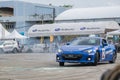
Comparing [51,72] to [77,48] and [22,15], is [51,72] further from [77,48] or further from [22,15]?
[22,15]

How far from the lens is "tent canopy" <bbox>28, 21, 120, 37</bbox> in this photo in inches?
1757

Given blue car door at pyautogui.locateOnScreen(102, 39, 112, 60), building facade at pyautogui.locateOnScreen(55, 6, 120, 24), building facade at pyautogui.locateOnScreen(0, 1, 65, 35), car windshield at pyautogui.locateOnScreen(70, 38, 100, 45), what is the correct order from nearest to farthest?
car windshield at pyautogui.locateOnScreen(70, 38, 100, 45), blue car door at pyautogui.locateOnScreen(102, 39, 112, 60), building facade at pyautogui.locateOnScreen(55, 6, 120, 24), building facade at pyautogui.locateOnScreen(0, 1, 65, 35)

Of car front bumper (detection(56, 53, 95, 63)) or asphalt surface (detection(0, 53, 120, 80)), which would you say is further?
car front bumper (detection(56, 53, 95, 63))

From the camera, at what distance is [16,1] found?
3652 inches

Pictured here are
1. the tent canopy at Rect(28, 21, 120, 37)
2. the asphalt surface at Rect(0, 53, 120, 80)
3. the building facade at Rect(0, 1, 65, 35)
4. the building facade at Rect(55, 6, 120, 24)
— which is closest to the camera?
the asphalt surface at Rect(0, 53, 120, 80)

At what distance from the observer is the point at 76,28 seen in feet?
153

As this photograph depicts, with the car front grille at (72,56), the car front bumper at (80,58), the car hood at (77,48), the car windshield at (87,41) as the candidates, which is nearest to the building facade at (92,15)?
the car windshield at (87,41)

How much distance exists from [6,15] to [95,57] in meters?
83.8

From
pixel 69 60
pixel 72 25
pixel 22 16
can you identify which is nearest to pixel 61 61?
pixel 69 60

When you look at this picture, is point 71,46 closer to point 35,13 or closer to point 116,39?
point 116,39

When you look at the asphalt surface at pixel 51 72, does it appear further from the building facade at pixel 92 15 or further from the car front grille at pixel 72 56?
the building facade at pixel 92 15

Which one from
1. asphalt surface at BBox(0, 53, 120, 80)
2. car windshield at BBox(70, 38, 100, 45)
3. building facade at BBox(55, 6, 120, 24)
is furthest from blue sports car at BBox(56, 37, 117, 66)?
building facade at BBox(55, 6, 120, 24)

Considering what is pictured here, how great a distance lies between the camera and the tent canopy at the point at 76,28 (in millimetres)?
44625

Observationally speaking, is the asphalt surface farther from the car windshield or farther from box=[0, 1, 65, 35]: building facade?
box=[0, 1, 65, 35]: building facade
